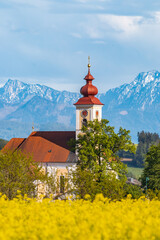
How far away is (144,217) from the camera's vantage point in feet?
68.1

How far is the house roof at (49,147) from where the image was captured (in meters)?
75.7

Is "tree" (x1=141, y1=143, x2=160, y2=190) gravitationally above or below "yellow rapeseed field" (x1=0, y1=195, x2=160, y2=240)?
above

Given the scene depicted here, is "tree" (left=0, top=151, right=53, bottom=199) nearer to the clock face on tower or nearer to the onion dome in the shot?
the clock face on tower

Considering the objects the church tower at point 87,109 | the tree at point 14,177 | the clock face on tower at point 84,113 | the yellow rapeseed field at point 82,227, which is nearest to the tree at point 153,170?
the church tower at point 87,109

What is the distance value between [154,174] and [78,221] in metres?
55.3

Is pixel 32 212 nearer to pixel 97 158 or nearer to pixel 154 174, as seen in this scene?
pixel 97 158

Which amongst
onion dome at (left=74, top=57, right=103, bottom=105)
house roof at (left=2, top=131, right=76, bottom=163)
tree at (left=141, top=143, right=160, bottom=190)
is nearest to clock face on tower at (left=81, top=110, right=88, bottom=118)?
onion dome at (left=74, top=57, right=103, bottom=105)

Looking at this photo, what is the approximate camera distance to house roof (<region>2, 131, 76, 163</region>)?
75688mm

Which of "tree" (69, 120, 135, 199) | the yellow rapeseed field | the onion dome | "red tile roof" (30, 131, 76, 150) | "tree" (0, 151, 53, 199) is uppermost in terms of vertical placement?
the onion dome

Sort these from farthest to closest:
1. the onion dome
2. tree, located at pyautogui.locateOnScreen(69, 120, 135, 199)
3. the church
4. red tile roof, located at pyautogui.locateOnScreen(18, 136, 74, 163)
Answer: the onion dome → red tile roof, located at pyautogui.locateOnScreen(18, 136, 74, 163) → the church → tree, located at pyautogui.locateOnScreen(69, 120, 135, 199)

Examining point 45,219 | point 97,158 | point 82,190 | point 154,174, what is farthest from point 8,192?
point 45,219

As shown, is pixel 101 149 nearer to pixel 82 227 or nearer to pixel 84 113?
pixel 84 113

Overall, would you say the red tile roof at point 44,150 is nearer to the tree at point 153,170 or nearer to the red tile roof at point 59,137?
the red tile roof at point 59,137

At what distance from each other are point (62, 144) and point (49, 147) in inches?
78.4
